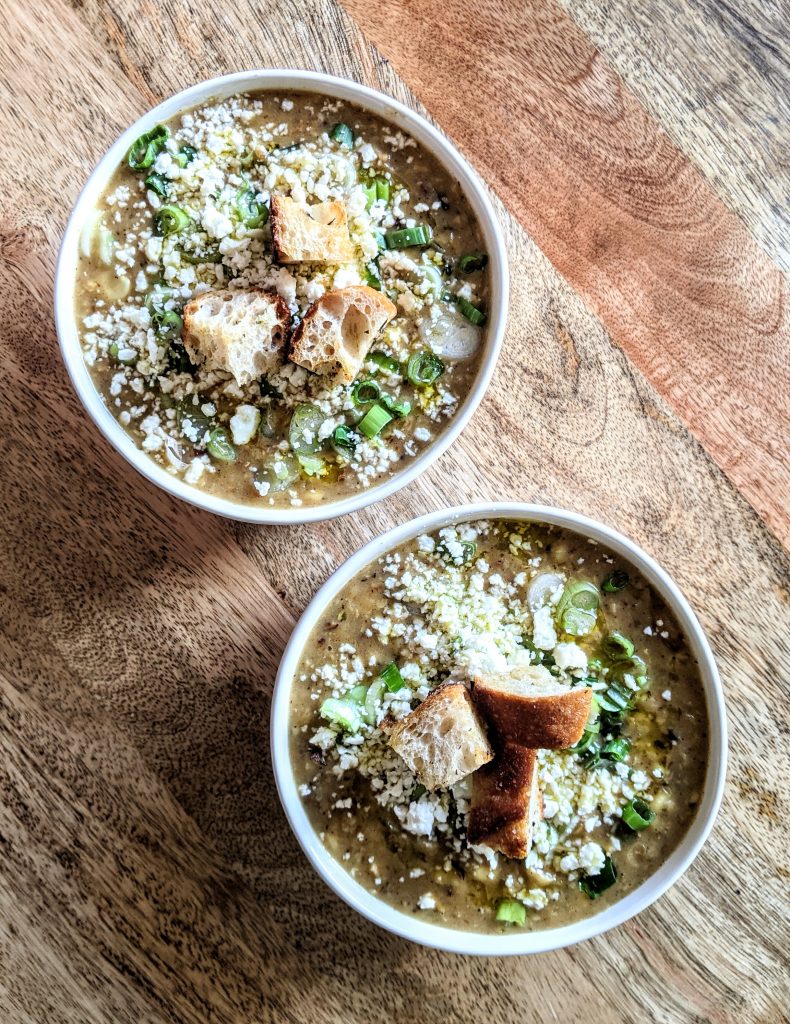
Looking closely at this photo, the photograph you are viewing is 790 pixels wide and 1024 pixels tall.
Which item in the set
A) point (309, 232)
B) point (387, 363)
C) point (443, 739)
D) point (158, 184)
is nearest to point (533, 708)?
point (443, 739)

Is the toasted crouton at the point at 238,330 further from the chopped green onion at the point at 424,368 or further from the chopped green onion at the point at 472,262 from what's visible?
the chopped green onion at the point at 472,262

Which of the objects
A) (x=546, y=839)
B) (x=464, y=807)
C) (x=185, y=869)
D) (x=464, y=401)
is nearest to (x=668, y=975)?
(x=546, y=839)

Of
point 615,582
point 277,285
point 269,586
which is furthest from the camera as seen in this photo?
point 269,586

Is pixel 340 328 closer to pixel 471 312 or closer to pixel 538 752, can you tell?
pixel 471 312

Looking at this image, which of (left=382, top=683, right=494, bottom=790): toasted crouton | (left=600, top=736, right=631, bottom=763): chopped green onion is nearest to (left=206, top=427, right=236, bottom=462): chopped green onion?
(left=382, top=683, right=494, bottom=790): toasted crouton

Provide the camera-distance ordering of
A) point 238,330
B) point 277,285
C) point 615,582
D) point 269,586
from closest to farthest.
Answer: point 238,330
point 277,285
point 615,582
point 269,586

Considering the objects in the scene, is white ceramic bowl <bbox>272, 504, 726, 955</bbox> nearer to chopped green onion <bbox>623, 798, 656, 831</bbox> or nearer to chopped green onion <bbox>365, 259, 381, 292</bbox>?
chopped green onion <bbox>623, 798, 656, 831</bbox>

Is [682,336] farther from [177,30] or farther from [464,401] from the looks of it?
[177,30]
